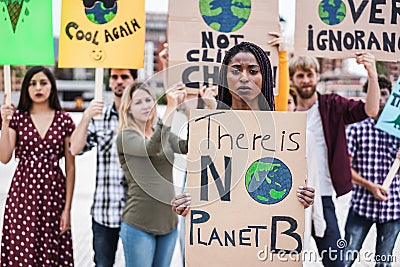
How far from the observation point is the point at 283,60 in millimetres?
2658

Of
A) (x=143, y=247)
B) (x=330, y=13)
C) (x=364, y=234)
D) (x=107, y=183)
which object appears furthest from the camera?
(x=364, y=234)

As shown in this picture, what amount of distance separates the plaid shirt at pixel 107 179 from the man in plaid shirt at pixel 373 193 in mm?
1310

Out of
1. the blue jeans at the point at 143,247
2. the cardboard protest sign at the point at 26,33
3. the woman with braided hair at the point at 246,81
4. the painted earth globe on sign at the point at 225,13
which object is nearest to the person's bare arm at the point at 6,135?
the cardboard protest sign at the point at 26,33

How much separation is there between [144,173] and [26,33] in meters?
0.85

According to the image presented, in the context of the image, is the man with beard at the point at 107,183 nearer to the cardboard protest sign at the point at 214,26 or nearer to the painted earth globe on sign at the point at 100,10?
the painted earth globe on sign at the point at 100,10

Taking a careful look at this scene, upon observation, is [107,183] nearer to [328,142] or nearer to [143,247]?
[143,247]

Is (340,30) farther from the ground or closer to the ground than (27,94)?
farther from the ground

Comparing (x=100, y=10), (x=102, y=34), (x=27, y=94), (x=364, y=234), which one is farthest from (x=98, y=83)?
(x=364, y=234)

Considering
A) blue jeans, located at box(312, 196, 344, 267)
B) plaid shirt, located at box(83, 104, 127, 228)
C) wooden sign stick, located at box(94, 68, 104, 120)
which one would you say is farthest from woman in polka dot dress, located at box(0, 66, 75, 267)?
blue jeans, located at box(312, 196, 344, 267)

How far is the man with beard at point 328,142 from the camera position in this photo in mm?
3131

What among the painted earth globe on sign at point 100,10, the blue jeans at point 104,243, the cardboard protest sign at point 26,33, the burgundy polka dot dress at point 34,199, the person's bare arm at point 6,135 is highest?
the painted earth globe on sign at point 100,10

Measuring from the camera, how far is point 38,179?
9.74 feet

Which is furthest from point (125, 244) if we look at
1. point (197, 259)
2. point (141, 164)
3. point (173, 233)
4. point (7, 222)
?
point (197, 259)

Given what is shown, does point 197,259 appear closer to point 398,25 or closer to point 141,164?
point 141,164
